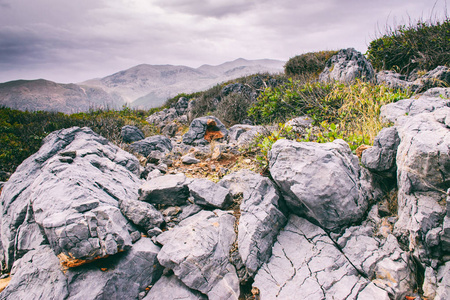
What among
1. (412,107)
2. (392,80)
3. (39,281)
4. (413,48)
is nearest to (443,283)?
(412,107)

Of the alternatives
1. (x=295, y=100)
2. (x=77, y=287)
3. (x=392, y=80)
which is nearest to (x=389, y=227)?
(x=77, y=287)

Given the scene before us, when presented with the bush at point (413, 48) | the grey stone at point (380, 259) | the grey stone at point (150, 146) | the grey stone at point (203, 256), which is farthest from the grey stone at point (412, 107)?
the bush at point (413, 48)

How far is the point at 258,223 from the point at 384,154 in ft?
6.61

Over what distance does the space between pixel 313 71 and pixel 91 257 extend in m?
14.5

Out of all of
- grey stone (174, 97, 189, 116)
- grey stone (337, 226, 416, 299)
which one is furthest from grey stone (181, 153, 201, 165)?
grey stone (174, 97, 189, 116)

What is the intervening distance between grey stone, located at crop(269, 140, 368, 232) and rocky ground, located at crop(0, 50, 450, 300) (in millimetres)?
14

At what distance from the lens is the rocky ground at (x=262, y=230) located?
226 centimetres

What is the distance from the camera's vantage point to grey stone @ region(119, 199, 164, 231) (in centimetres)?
295

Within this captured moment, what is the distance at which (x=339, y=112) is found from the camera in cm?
545

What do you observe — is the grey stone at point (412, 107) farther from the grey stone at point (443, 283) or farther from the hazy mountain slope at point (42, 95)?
the hazy mountain slope at point (42, 95)

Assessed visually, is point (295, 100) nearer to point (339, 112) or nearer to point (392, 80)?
point (339, 112)

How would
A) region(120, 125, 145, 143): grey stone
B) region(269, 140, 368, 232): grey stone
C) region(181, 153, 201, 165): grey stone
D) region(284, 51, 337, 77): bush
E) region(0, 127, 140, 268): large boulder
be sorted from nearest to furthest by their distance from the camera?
region(0, 127, 140, 268): large boulder, region(269, 140, 368, 232): grey stone, region(181, 153, 201, 165): grey stone, region(120, 125, 145, 143): grey stone, region(284, 51, 337, 77): bush

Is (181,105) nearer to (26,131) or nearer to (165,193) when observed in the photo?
(26,131)

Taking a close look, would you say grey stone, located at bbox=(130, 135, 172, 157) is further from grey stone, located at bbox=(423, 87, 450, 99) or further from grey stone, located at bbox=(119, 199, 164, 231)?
grey stone, located at bbox=(423, 87, 450, 99)
